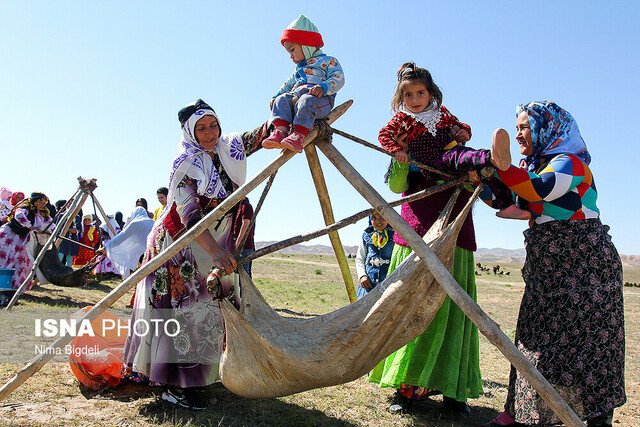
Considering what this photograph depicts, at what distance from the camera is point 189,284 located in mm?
3346

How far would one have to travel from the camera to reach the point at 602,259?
8.76ft

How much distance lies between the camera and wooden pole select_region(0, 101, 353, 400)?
2496mm

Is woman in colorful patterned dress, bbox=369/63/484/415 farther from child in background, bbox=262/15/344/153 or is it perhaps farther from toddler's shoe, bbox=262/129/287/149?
toddler's shoe, bbox=262/129/287/149

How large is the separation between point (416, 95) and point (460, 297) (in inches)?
55.7

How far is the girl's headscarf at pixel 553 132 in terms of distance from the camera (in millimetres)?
2775

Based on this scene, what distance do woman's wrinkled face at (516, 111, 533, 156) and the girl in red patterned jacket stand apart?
30 cm

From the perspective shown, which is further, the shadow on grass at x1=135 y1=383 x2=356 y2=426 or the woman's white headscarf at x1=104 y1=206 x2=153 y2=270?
the woman's white headscarf at x1=104 y1=206 x2=153 y2=270

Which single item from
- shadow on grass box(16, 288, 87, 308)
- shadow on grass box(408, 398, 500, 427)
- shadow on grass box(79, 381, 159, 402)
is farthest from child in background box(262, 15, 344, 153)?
shadow on grass box(16, 288, 87, 308)

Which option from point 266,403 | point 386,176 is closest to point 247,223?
point 386,176

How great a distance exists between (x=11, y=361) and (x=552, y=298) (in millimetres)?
4400

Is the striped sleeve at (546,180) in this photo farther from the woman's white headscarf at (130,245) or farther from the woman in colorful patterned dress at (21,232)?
the woman in colorful patterned dress at (21,232)

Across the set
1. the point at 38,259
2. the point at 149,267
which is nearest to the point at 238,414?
the point at 149,267

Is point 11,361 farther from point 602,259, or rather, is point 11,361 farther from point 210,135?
point 602,259

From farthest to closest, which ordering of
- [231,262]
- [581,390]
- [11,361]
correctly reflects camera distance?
[11,361]
[231,262]
[581,390]
